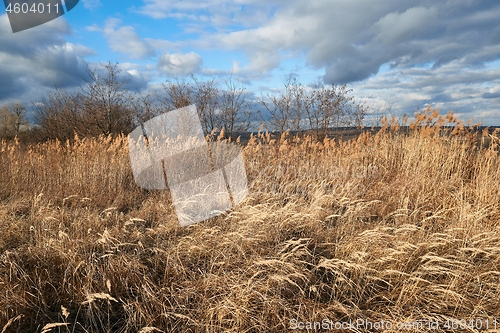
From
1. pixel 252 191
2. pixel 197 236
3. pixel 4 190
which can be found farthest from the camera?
pixel 4 190

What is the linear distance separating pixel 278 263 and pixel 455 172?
418 cm

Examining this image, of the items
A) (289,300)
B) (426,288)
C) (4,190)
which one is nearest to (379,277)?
(426,288)

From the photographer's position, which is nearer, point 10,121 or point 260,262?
point 260,262

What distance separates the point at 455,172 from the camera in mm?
5039

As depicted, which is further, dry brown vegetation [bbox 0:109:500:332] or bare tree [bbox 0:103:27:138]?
bare tree [bbox 0:103:27:138]

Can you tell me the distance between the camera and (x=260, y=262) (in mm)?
2473

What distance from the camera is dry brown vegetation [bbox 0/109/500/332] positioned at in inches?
82.7

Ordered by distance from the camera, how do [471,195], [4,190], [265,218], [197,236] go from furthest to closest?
[4,190] < [471,195] < [265,218] < [197,236]

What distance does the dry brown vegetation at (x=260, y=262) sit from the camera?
2.10m

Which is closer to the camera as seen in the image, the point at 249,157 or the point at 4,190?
the point at 4,190

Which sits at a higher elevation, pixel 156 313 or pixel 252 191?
pixel 252 191

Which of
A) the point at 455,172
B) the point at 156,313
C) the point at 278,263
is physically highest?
the point at 455,172

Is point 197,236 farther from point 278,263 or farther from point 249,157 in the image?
point 249,157

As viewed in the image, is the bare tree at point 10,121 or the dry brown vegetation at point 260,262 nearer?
the dry brown vegetation at point 260,262
